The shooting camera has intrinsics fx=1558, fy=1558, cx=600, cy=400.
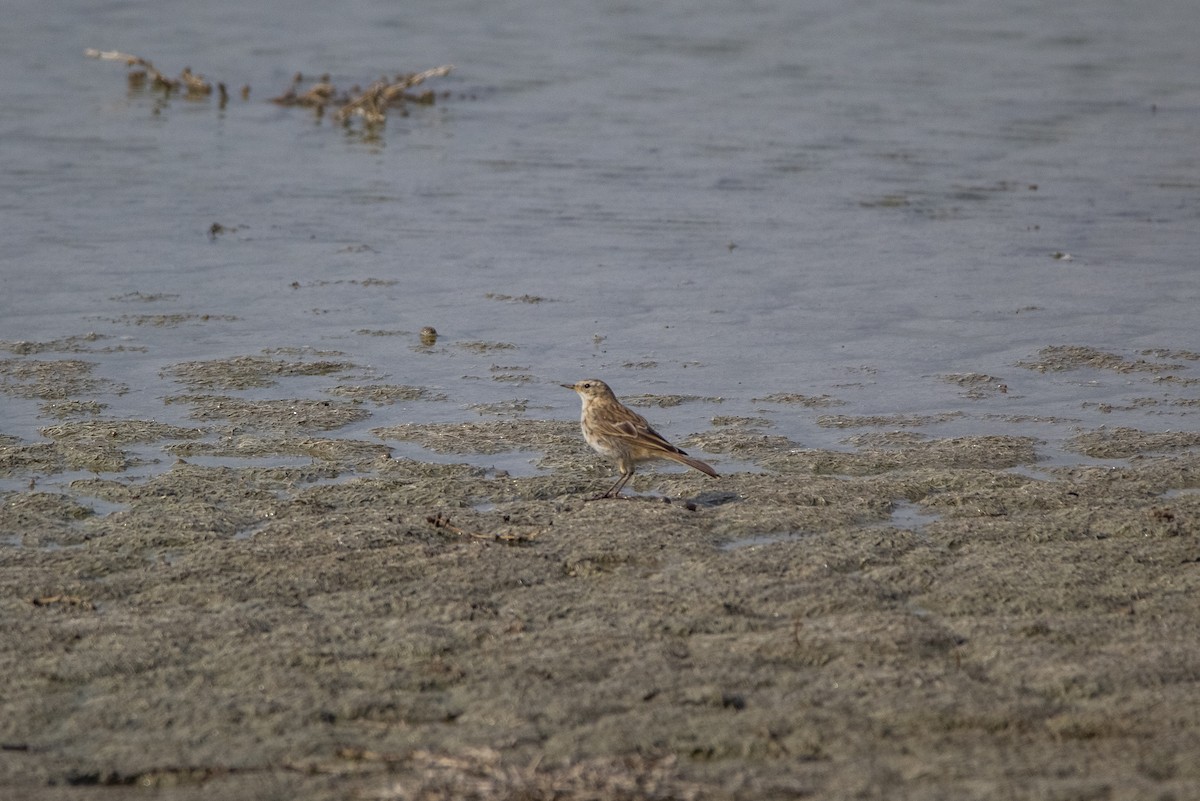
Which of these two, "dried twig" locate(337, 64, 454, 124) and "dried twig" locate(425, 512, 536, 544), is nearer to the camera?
"dried twig" locate(425, 512, 536, 544)

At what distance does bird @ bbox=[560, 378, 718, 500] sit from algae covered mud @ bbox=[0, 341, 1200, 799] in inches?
8.0

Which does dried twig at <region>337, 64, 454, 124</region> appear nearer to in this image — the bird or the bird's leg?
the bird

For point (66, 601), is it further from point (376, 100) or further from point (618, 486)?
point (376, 100)

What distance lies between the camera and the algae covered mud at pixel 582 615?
15.2 ft

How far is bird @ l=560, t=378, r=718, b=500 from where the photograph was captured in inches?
294

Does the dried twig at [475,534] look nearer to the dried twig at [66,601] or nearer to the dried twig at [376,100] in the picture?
the dried twig at [66,601]

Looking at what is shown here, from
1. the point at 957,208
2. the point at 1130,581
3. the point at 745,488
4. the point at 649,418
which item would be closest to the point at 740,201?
the point at 957,208

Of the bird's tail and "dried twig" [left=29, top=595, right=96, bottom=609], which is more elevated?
the bird's tail

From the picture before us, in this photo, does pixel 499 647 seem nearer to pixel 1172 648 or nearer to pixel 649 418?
pixel 1172 648

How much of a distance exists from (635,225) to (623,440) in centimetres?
721

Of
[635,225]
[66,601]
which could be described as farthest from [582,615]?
[635,225]

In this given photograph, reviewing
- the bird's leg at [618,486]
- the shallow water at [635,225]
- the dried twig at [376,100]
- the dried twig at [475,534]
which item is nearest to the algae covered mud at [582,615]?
the dried twig at [475,534]

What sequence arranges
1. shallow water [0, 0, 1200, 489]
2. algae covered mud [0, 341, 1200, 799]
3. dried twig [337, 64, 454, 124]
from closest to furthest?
algae covered mud [0, 341, 1200, 799] < shallow water [0, 0, 1200, 489] < dried twig [337, 64, 454, 124]

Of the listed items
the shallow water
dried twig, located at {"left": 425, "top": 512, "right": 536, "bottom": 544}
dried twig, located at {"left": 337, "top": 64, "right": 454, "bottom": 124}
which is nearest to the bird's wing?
the shallow water
